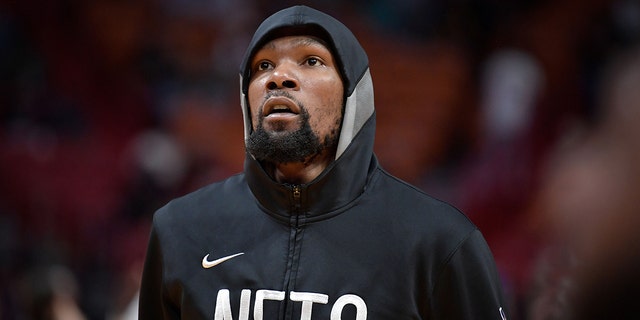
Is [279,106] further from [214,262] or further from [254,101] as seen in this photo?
[214,262]

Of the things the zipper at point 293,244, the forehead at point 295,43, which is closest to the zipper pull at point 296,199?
the zipper at point 293,244

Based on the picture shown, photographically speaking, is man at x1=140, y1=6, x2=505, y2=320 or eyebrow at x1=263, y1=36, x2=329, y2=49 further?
eyebrow at x1=263, y1=36, x2=329, y2=49

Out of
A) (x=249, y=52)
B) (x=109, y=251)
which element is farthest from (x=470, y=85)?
(x=249, y=52)

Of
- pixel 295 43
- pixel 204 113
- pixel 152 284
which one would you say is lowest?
pixel 204 113

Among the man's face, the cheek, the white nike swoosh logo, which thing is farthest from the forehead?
the white nike swoosh logo

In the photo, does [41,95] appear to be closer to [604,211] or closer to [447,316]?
[447,316]

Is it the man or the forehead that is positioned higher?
the forehead

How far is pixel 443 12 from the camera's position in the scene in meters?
7.12

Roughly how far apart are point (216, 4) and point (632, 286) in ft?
22.9

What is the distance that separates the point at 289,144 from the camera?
2.45 meters

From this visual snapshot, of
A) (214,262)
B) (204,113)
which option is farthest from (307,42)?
(204,113)

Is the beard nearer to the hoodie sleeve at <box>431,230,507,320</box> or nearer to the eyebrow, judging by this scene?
the eyebrow

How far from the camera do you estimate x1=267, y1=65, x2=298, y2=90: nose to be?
8.07 ft

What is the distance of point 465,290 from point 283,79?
0.74m
